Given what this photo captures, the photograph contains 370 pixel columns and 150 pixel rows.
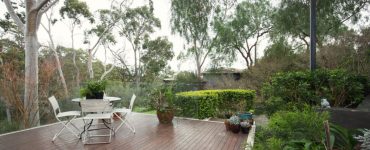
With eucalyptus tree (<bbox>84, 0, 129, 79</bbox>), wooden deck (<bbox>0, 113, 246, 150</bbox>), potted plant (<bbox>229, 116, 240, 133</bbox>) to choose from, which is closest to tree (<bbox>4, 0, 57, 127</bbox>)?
wooden deck (<bbox>0, 113, 246, 150</bbox>)

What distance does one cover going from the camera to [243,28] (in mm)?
15461

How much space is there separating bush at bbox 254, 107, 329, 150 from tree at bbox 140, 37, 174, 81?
14968 mm

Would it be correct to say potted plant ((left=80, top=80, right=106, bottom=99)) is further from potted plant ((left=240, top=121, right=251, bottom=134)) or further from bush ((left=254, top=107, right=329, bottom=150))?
bush ((left=254, top=107, right=329, bottom=150))

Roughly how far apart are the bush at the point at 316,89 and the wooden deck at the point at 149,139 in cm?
116

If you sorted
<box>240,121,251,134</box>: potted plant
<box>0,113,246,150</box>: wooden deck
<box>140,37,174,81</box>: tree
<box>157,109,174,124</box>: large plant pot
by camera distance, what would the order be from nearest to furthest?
<box>0,113,246,150</box>: wooden deck → <box>240,121,251,134</box>: potted plant → <box>157,109,174,124</box>: large plant pot → <box>140,37,174,81</box>: tree

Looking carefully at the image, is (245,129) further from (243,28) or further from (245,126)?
(243,28)

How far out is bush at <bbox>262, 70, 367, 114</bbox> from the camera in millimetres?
4129

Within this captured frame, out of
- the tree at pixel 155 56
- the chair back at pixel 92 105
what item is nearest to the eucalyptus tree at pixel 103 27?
the tree at pixel 155 56

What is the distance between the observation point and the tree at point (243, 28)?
14773 mm

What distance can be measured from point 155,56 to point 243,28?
22.5 feet

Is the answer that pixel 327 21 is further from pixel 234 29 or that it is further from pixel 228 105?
pixel 234 29

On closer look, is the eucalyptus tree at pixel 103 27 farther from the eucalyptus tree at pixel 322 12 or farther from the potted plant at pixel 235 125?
the potted plant at pixel 235 125

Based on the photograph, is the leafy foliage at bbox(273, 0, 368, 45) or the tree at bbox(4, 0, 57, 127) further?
the leafy foliage at bbox(273, 0, 368, 45)

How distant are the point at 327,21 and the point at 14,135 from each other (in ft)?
29.8
